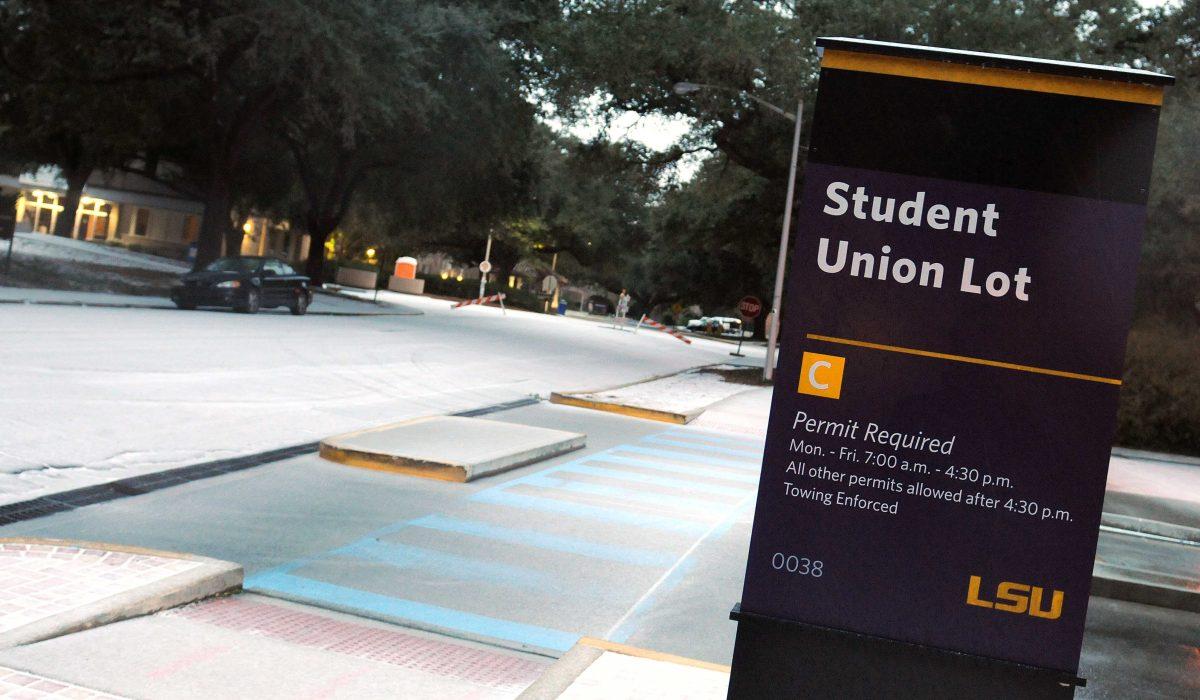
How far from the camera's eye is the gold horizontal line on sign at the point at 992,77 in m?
3.60

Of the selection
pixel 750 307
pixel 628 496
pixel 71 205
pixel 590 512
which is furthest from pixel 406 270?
pixel 590 512

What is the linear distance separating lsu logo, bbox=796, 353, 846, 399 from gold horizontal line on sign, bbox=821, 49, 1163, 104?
904 millimetres

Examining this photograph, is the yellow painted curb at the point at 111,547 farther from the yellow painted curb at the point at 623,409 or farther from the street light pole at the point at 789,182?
the street light pole at the point at 789,182

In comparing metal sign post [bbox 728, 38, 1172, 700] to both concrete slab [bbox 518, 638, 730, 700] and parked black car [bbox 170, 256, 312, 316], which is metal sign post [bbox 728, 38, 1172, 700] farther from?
parked black car [bbox 170, 256, 312, 316]

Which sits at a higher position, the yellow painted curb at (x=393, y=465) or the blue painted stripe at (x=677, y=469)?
the blue painted stripe at (x=677, y=469)

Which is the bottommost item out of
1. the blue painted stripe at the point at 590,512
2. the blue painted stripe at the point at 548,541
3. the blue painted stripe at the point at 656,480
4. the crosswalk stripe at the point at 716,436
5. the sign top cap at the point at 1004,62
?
the blue painted stripe at the point at 548,541

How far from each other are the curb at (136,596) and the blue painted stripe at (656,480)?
562 centimetres

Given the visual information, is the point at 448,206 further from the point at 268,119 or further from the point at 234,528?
the point at 234,528

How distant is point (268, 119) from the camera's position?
36438 millimetres

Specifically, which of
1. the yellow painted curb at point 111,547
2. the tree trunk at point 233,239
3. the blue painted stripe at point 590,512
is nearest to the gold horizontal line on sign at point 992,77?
the yellow painted curb at point 111,547

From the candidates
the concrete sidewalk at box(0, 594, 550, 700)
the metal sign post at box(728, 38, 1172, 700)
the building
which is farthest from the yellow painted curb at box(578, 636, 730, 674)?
the building

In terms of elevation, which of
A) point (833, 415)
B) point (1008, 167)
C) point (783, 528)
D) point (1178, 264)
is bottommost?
point (783, 528)

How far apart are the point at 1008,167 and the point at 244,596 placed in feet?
14.2

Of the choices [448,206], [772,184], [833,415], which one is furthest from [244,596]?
[448,206]
